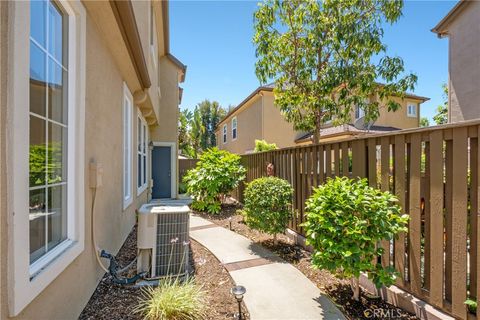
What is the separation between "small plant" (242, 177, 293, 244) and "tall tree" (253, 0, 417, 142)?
3.31m

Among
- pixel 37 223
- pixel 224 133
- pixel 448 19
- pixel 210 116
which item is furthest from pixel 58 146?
pixel 210 116

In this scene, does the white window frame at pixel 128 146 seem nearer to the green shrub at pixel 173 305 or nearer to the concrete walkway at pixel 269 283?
the concrete walkway at pixel 269 283

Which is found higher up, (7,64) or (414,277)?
(7,64)

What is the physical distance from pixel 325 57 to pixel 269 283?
6.46 m

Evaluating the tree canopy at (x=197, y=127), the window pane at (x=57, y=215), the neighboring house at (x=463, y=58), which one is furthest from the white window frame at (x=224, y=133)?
the window pane at (x=57, y=215)

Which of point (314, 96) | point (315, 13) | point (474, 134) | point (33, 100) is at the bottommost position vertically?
point (474, 134)

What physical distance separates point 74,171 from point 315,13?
701cm

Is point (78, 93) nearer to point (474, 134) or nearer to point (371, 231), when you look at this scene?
point (371, 231)

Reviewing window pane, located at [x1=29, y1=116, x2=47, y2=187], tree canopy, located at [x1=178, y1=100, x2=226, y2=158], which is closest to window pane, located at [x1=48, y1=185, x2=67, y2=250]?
window pane, located at [x1=29, y1=116, x2=47, y2=187]

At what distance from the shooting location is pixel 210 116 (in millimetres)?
32906

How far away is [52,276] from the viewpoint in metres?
2.07

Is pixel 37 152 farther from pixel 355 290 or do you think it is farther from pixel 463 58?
pixel 463 58

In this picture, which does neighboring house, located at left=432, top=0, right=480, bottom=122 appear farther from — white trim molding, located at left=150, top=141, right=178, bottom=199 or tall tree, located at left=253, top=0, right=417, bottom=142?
white trim molding, located at left=150, top=141, right=178, bottom=199

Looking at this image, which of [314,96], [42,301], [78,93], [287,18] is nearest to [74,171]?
[78,93]
